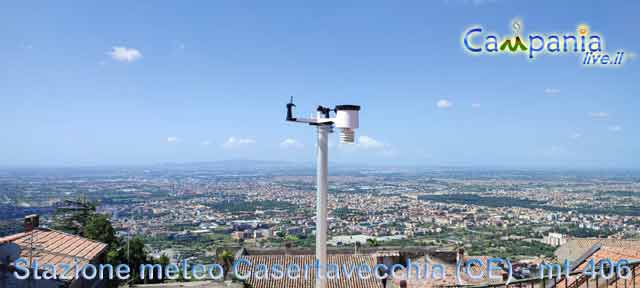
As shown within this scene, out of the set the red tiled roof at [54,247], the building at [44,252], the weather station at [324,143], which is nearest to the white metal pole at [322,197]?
the weather station at [324,143]

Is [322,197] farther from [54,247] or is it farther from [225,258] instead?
[225,258]

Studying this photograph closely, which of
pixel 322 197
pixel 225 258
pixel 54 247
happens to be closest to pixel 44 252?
pixel 54 247

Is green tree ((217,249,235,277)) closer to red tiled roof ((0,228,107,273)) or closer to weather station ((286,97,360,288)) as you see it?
red tiled roof ((0,228,107,273))

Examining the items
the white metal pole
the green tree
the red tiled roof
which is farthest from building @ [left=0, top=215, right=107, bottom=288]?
the green tree

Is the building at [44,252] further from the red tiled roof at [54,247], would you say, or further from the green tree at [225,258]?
the green tree at [225,258]

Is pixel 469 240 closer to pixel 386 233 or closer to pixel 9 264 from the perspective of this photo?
pixel 386 233

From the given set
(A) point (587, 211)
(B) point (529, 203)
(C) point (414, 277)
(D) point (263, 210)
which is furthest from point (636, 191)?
(C) point (414, 277)

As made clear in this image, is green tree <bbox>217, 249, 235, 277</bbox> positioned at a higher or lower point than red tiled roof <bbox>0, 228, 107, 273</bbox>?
lower
